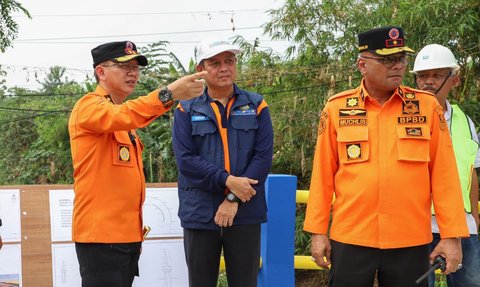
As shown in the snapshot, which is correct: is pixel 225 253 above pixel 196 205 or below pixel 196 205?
below

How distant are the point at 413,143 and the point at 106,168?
5.30 ft

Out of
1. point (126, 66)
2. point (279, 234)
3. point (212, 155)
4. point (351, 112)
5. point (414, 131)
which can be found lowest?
point (279, 234)

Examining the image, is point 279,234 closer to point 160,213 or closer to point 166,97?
point 160,213

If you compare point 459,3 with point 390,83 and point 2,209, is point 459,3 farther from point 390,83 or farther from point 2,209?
point 2,209

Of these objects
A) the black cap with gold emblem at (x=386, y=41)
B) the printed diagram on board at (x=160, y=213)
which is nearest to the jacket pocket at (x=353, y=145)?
the black cap with gold emblem at (x=386, y=41)

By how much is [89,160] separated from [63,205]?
3.67 ft

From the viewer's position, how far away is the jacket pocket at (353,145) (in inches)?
121

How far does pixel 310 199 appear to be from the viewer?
3.28 m

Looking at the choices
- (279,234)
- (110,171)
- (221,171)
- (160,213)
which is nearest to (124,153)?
(110,171)

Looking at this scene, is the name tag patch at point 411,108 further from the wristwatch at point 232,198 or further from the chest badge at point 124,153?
the chest badge at point 124,153

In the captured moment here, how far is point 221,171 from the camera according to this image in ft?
11.8

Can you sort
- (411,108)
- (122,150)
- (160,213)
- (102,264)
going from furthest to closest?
(160,213), (122,150), (102,264), (411,108)

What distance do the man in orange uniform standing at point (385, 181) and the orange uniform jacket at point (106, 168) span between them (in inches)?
38.1

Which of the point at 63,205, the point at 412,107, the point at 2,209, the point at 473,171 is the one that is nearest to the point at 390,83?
the point at 412,107
